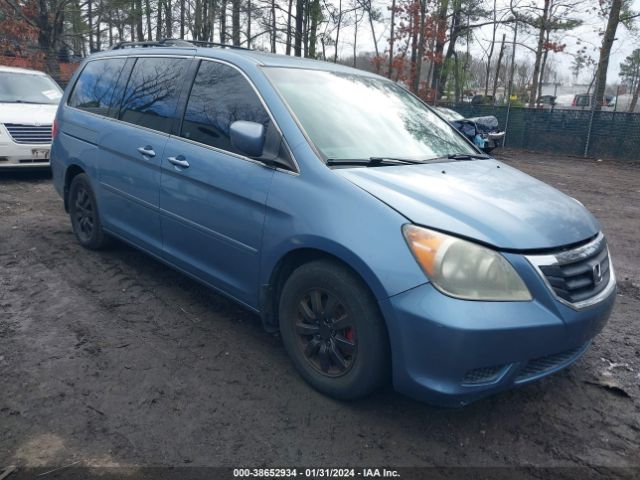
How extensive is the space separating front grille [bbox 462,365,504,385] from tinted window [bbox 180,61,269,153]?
1.80 meters

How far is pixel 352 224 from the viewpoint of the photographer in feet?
8.84

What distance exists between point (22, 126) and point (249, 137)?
6.77 m

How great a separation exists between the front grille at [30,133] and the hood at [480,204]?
7193 mm

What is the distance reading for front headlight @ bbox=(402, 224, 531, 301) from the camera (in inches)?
96.2

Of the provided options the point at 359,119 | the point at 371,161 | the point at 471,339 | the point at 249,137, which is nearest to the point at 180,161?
the point at 249,137

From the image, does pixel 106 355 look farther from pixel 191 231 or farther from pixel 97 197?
pixel 97 197

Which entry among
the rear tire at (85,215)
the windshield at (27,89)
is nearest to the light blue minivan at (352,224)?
the rear tire at (85,215)

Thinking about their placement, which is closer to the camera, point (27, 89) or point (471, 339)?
point (471, 339)

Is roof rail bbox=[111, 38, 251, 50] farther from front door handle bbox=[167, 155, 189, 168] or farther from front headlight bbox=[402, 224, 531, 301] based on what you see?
front headlight bbox=[402, 224, 531, 301]

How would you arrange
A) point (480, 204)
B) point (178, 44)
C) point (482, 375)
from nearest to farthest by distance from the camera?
point (482, 375), point (480, 204), point (178, 44)

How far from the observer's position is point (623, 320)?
4.11 m

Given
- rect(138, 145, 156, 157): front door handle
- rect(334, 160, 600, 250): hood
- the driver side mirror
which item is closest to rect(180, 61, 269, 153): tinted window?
the driver side mirror

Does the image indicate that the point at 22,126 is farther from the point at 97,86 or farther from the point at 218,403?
the point at 218,403

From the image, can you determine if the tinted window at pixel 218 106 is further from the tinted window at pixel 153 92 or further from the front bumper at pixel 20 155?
the front bumper at pixel 20 155
